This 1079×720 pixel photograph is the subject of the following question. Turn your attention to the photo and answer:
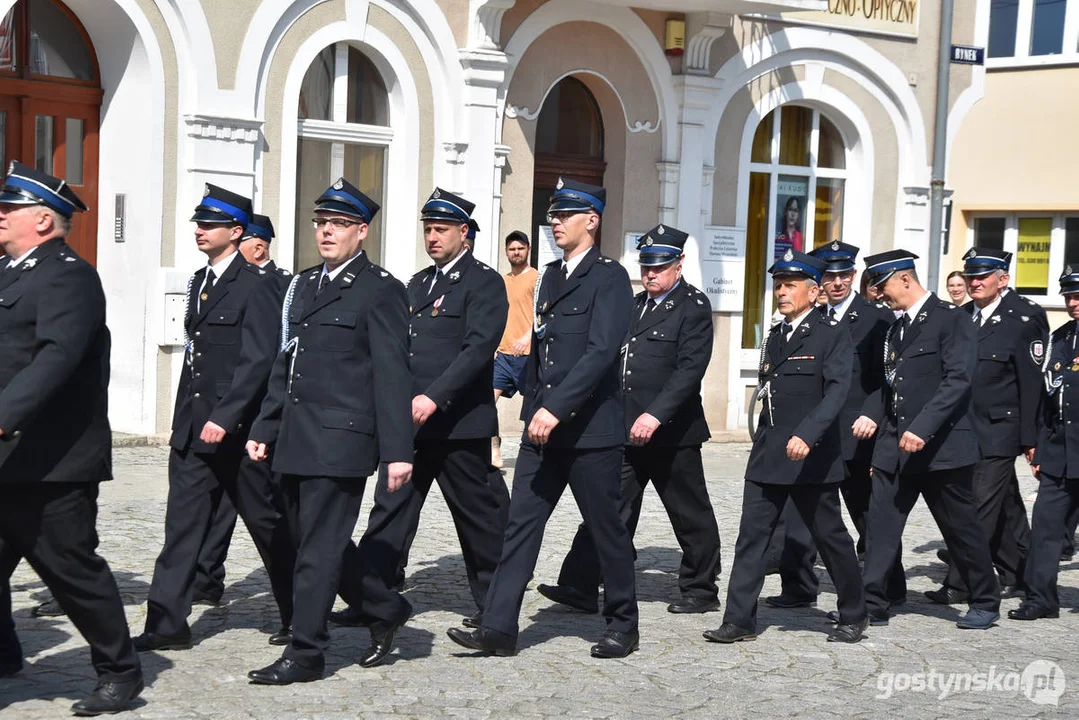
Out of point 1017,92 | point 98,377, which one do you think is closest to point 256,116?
point 98,377

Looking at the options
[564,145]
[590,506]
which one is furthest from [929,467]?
[564,145]

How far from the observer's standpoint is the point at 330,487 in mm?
6660

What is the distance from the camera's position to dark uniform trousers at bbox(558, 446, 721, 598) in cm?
862

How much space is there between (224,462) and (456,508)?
1136mm

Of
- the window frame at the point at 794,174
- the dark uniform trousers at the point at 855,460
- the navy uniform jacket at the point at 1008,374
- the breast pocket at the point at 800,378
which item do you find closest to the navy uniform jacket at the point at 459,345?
the breast pocket at the point at 800,378

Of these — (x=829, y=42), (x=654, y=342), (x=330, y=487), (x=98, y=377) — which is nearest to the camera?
(x=98, y=377)

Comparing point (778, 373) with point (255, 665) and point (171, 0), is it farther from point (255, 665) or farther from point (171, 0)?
point (171, 0)

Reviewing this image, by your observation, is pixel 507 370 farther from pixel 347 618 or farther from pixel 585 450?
pixel 585 450

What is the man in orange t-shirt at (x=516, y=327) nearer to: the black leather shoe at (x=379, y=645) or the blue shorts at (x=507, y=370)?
the blue shorts at (x=507, y=370)

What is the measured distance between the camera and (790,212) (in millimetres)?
19125

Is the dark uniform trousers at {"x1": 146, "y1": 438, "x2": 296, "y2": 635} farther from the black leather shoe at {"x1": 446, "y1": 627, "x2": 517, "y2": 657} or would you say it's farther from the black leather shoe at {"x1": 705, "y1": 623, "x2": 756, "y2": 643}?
the black leather shoe at {"x1": 705, "y1": 623, "x2": 756, "y2": 643}

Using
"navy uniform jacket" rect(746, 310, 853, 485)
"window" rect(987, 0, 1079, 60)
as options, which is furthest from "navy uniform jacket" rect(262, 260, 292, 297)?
"window" rect(987, 0, 1079, 60)

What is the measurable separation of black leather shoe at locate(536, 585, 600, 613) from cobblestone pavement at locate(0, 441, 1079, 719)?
61 millimetres

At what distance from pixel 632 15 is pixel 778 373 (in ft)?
32.0
